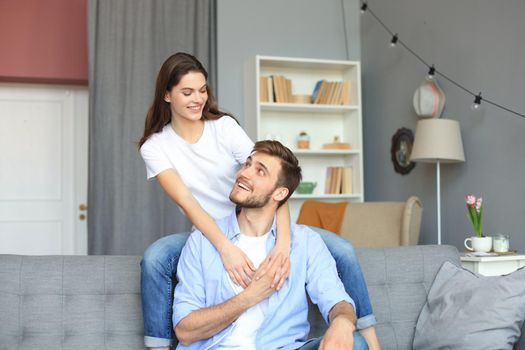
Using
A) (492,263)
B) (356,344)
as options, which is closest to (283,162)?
(356,344)

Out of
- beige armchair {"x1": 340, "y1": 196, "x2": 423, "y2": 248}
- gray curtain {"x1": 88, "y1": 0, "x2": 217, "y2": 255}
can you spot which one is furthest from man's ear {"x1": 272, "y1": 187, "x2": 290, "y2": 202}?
gray curtain {"x1": 88, "y1": 0, "x2": 217, "y2": 255}

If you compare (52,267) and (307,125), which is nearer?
(52,267)

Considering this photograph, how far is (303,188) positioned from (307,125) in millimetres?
Answer: 608

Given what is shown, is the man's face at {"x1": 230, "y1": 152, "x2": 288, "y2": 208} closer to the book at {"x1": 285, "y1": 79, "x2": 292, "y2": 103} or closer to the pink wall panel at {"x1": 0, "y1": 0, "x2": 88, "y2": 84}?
the book at {"x1": 285, "y1": 79, "x2": 292, "y2": 103}

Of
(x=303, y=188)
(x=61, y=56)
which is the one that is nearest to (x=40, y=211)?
(x=61, y=56)

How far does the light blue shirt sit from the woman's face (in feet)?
1.27

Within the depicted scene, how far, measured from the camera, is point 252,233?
2232 mm

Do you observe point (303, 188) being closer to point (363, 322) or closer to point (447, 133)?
point (447, 133)

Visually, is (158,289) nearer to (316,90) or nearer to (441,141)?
(441,141)

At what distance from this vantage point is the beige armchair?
13.5ft

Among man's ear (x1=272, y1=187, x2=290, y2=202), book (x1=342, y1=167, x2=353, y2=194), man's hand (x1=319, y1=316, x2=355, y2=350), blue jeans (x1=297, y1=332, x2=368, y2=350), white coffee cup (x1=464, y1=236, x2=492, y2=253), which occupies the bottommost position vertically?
blue jeans (x1=297, y1=332, x2=368, y2=350)

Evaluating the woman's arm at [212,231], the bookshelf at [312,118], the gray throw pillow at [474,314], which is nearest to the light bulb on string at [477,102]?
the bookshelf at [312,118]

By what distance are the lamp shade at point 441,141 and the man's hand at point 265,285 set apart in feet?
7.41

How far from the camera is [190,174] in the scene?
2.40 meters
